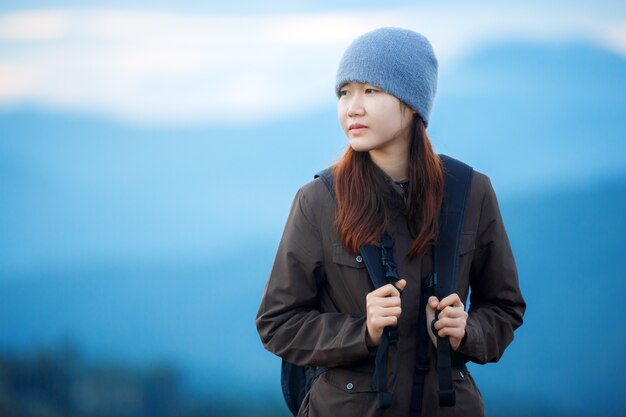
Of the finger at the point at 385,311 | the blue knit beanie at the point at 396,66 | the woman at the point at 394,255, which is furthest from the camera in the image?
the blue knit beanie at the point at 396,66

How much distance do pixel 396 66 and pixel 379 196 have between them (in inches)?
12.2

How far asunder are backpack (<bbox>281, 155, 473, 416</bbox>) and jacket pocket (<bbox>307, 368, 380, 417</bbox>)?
0.04m

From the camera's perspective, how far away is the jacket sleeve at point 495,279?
2.10 meters

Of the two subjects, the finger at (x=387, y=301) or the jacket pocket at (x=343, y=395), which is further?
the jacket pocket at (x=343, y=395)

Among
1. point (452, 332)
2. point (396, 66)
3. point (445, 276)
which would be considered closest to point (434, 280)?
point (445, 276)

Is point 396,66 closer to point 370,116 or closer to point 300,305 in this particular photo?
point 370,116

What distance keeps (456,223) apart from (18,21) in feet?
9.11

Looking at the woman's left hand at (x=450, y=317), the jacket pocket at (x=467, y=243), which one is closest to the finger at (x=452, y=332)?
the woman's left hand at (x=450, y=317)

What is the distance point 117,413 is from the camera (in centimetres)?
399

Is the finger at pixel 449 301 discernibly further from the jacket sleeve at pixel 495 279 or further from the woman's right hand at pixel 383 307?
the jacket sleeve at pixel 495 279

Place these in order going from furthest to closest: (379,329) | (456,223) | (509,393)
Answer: (509,393) → (456,223) → (379,329)

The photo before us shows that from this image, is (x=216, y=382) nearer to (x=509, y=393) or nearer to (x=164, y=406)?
(x=164, y=406)

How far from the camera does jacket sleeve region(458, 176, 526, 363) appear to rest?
2.10m

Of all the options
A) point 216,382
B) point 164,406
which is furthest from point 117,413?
point 216,382
